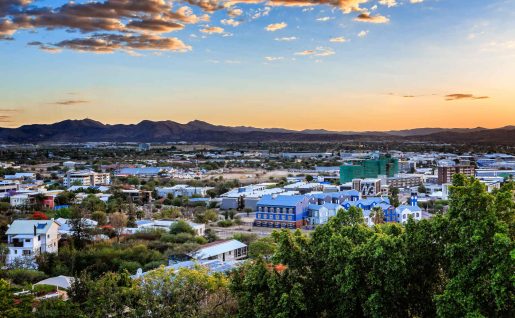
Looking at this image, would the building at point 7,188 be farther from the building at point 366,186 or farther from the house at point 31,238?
the building at point 366,186

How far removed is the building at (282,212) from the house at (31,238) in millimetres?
20014

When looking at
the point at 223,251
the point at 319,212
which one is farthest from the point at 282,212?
the point at 223,251

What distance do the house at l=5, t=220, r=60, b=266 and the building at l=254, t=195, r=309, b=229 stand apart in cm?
2001

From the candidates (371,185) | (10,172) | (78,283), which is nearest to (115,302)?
(78,283)

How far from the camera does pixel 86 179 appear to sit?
81.9 metres

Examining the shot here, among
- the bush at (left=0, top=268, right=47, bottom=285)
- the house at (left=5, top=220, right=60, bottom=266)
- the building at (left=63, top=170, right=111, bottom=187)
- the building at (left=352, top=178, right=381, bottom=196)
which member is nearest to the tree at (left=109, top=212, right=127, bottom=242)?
the house at (left=5, top=220, right=60, bottom=266)

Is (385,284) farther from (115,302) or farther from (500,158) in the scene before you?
(500,158)

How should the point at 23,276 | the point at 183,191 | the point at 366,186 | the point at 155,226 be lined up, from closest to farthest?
the point at 23,276 → the point at 155,226 → the point at 366,186 → the point at 183,191

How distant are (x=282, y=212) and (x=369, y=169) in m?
41.0

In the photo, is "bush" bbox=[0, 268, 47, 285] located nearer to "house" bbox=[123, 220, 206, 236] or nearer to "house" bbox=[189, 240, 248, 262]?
"house" bbox=[189, 240, 248, 262]

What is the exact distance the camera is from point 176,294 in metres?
15.9

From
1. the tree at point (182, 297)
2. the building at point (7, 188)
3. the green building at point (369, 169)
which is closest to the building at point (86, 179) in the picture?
the building at point (7, 188)

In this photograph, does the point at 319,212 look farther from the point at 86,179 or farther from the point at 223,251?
the point at 86,179

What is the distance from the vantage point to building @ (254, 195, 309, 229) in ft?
160
